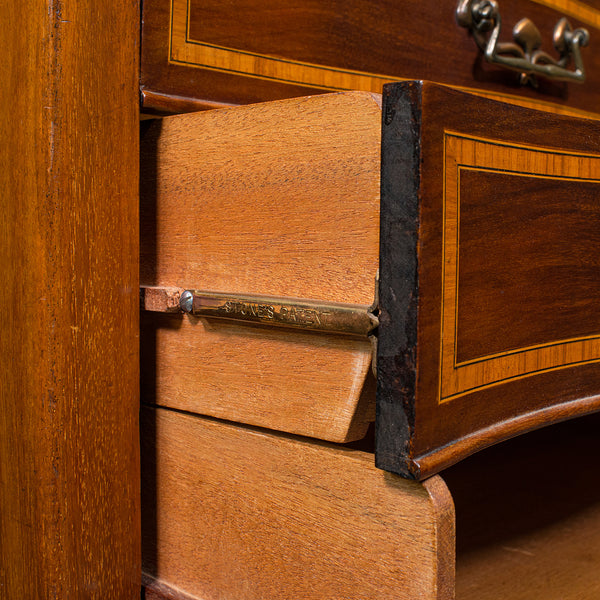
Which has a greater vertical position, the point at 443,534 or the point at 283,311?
the point at 283,311

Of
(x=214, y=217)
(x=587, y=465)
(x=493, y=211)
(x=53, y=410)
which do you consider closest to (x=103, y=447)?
(x=53, y=410)

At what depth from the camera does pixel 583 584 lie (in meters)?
0.56

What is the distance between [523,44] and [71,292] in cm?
49

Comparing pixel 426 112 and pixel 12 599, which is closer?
pixel 426 112

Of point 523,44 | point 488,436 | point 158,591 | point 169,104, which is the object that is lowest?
point 158,591

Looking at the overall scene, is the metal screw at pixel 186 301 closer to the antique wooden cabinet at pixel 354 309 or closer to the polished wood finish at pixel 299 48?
the antique wooden cabinet at pixel 354 309

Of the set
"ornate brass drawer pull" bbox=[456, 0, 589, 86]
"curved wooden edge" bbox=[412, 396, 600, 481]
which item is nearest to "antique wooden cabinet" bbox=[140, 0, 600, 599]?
"curved wooden edge" bbox=[412, 396, 600, 481]

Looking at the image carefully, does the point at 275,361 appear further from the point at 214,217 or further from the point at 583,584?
the point at 583,584

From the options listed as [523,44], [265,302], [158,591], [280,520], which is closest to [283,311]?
[265,302]

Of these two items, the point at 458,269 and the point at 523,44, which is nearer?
the point at 458,269

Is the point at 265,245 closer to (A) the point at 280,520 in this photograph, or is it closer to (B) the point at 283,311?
(B) the point at 283,311

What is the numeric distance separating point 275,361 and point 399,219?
0.12 m

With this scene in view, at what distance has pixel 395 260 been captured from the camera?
36cm

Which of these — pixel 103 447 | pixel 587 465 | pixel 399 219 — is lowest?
pixel 587 465
